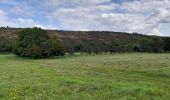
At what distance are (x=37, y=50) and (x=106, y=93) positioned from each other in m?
85.2

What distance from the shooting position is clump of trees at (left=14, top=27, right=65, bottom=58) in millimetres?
102250

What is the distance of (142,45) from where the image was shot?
161375 mm

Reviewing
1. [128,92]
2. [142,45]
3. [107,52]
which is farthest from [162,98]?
[142,45]

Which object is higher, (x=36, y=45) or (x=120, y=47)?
(x=36, y=45)

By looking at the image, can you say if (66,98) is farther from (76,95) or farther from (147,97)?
(147,97)

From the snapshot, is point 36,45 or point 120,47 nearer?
point 36,45

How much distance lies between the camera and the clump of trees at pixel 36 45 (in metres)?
102

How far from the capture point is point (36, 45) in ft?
346

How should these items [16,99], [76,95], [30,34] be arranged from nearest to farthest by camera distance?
[16,99] < [76,95] < [30,34]

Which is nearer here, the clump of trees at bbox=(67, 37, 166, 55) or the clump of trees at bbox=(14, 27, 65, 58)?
the clump of trees at bbox=(14, 27, 65, 58)

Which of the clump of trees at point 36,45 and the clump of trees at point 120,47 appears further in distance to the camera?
the clump of trees at point 120,47

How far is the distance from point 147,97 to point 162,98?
67 centimetres

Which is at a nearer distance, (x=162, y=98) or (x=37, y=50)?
(x=162, y=98)

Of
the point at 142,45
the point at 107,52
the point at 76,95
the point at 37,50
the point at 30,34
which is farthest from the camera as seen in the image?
the point at 142,45
